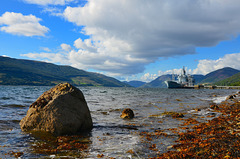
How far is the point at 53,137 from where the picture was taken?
1087cm

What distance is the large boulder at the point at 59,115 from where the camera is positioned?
11692 millimetres

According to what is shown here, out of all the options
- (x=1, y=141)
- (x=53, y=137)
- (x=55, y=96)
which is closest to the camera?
(x=1, y=141)

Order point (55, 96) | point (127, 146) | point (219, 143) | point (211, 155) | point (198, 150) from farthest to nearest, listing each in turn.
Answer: point (55, 96), point (127, 146), point (219, 143), point (198, 150), point (211, 155)

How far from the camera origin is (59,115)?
11883 millimetres

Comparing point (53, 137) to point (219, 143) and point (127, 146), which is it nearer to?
point (127, 146)

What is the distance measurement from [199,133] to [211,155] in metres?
4.33

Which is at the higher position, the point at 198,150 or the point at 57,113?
the point at 57,113

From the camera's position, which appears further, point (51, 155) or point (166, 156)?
point (51, 155)

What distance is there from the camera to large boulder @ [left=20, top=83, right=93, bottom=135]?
460 inches

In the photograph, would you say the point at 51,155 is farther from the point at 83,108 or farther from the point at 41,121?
the point at 83,108

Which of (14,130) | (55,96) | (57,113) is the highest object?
(55,96)

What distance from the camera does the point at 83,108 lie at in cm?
1354

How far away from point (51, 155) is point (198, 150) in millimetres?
7166

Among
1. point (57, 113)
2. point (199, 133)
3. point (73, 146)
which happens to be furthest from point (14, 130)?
point (199, 133)
